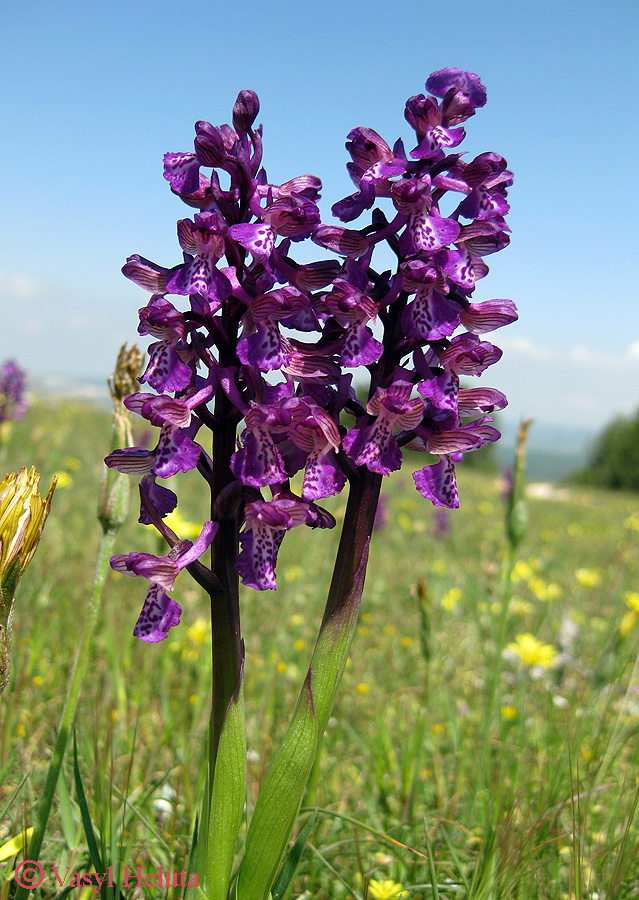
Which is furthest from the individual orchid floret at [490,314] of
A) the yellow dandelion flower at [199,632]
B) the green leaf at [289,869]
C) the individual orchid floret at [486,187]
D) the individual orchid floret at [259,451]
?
the yellow dandelion flower at [199,632]

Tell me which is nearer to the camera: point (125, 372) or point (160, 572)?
point (160, 572)

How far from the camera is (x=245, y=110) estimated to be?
1690 mm

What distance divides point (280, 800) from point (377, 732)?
1.76 metres

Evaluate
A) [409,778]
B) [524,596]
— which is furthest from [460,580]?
[409,778]

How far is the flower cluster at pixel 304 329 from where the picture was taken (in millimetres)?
1566

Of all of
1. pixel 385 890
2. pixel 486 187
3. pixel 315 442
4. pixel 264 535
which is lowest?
pixel 385 890

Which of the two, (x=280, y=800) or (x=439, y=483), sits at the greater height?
(x=439, y=483)

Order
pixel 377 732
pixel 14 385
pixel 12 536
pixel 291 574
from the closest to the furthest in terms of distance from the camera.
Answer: pixel 12 536
pixel 377 732
pixel 291 574
pixel 14 385

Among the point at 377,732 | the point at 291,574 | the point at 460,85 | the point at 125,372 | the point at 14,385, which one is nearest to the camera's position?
the point at 460,85

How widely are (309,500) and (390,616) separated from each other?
188 inches

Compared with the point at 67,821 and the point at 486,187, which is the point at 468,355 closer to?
the point at 486,187

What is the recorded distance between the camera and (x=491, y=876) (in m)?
1.82

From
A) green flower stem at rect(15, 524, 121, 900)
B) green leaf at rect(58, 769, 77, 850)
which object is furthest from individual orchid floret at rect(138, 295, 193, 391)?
green leaf at rect(58, 769, 77, 850)

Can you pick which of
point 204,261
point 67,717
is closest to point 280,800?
point 67,717
